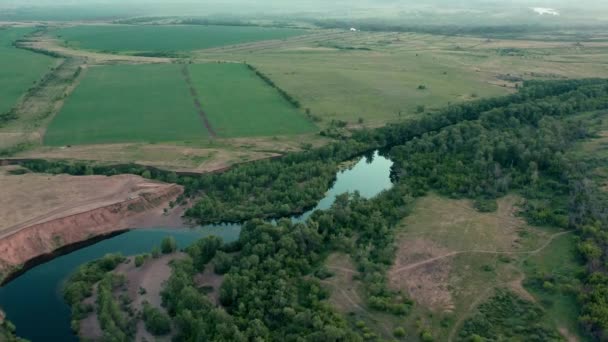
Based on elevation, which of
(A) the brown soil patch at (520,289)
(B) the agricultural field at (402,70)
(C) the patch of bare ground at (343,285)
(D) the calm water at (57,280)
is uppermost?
(B) the agricultural field at (402,70)

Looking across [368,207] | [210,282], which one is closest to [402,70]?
[368,207]

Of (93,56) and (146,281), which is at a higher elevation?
(93,56)

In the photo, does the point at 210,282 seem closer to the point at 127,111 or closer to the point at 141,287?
the point at 141,287

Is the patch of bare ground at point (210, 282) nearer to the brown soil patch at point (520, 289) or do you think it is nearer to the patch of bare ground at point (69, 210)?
the patch of bare ground at point (69, 210)

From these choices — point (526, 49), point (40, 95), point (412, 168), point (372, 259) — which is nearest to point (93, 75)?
point (40, 95)

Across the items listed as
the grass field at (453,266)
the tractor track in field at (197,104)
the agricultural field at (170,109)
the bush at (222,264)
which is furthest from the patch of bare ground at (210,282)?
the tractor track in field at (197,104)

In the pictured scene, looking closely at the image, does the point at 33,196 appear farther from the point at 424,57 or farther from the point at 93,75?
the point at 424,57
